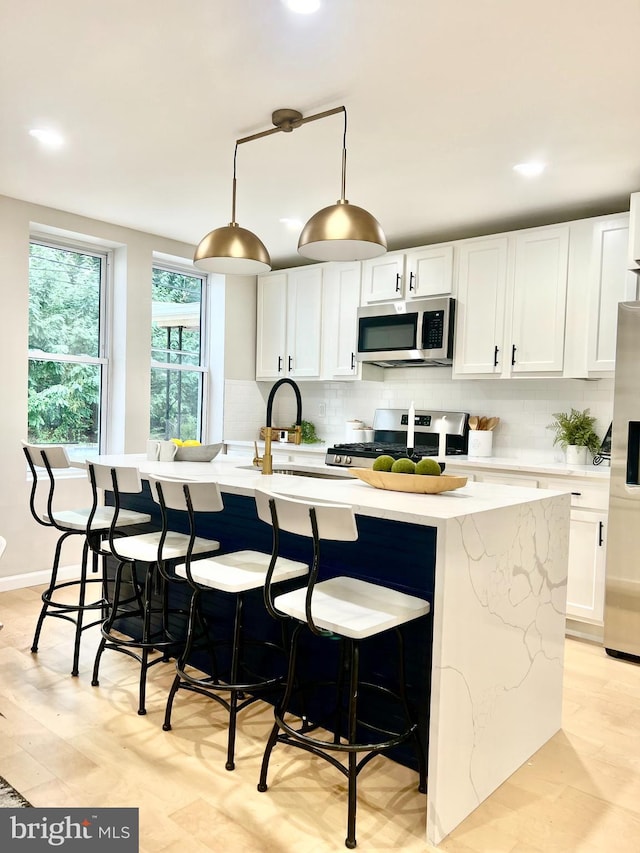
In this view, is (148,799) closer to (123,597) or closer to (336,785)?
(336,785)

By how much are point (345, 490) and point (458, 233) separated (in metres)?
2.88

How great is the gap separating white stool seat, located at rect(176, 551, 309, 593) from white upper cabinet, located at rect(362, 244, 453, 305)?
2.69 m

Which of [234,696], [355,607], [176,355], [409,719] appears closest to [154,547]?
[234,696]

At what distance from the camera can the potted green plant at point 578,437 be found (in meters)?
3.95

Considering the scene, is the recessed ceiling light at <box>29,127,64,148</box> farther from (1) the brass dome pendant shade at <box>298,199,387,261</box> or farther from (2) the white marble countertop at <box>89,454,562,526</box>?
(2) the white marble countertop at <box>89,454,562,526</box>

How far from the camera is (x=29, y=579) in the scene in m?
4.23

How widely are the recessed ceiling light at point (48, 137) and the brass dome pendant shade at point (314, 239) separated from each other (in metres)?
0.89

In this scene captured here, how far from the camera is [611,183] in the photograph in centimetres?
349

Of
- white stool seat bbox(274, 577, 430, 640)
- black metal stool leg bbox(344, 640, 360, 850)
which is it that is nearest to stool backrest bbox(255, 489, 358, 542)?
white stool seat bbox(274, 577, 430, 640)

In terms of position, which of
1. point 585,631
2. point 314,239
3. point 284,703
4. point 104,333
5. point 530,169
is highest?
point 530,169

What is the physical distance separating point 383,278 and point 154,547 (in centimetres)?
289

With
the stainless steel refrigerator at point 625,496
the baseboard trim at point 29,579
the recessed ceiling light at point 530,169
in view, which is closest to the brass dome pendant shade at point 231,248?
the recessed ceiling light at point 530,169

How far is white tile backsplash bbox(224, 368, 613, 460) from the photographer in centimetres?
422

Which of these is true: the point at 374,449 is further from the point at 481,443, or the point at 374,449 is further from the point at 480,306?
the point at 480,306
